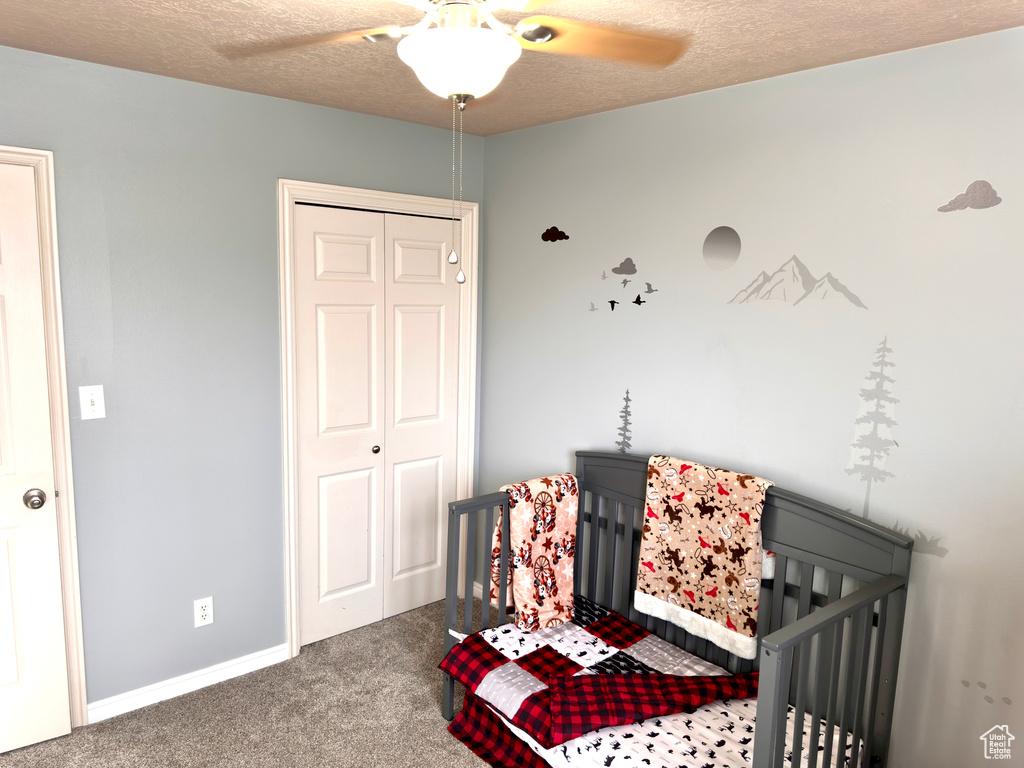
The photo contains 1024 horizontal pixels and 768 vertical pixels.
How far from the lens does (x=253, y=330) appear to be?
272cm

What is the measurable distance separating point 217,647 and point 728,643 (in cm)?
198

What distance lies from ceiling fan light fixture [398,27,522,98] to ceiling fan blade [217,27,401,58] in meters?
0.43

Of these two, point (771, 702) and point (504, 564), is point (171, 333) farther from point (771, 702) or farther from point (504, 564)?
point (771, 702)

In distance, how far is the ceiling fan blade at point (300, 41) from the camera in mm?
1819

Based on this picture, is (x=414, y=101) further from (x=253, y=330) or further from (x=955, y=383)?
(x=955, y=383)

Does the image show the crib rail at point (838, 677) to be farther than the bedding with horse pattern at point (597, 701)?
No

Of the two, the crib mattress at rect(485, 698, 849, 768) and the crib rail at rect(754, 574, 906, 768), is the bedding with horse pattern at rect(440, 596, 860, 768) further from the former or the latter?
the crib rail at rect(754, 574, 906, 768)

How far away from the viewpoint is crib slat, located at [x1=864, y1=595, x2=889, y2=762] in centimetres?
195

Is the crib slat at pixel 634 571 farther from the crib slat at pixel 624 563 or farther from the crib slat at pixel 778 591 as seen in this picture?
the crib slat at pixel 778 591

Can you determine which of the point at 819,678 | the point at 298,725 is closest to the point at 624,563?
the point at 819,678

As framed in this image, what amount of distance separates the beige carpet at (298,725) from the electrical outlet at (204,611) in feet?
0.87

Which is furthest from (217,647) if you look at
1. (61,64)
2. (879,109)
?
(879,109)

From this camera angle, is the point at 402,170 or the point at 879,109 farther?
the point at 402,170

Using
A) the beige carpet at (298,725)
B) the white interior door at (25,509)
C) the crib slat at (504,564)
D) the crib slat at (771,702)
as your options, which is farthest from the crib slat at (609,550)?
the white interior door at (25,509)
